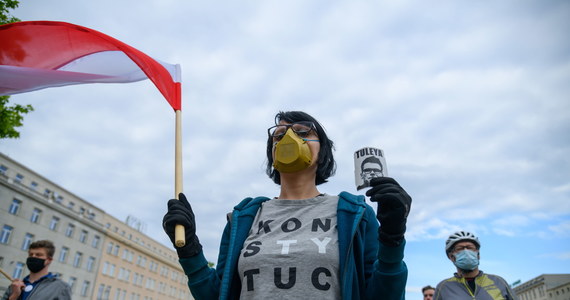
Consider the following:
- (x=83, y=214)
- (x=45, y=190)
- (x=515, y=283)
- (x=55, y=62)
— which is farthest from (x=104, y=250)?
(x=515, y=283)

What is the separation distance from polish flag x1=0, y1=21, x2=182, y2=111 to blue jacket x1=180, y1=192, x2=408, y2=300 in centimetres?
210

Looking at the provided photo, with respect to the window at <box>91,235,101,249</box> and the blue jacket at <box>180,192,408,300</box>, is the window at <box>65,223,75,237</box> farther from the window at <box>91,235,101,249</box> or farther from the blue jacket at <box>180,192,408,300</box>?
the blue jacket at <box>180,192,408,300</box>

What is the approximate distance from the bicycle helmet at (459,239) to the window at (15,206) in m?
42.6

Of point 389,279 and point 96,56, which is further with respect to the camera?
point 96,56

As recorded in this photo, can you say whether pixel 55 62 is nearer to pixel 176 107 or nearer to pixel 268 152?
pixel 176 107

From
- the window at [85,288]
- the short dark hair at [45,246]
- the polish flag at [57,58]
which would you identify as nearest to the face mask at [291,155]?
the polish flag at [57,58]

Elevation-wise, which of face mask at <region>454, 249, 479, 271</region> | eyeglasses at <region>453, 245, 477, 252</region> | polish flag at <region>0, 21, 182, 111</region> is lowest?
face mask at <region>454, 249, 479, 271</region>

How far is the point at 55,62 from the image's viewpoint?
3955 millimetres

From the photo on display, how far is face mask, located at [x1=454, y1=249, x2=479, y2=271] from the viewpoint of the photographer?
5008 millimetres

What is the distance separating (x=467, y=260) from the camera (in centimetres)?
503

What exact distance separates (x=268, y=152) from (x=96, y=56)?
214cm

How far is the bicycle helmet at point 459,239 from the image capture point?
5.15 metres

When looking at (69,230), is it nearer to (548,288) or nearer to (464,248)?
(464,248)

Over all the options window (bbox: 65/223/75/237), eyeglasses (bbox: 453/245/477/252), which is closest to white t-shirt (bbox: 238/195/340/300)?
eyeglasses (bbox: 453/245/477/252)
